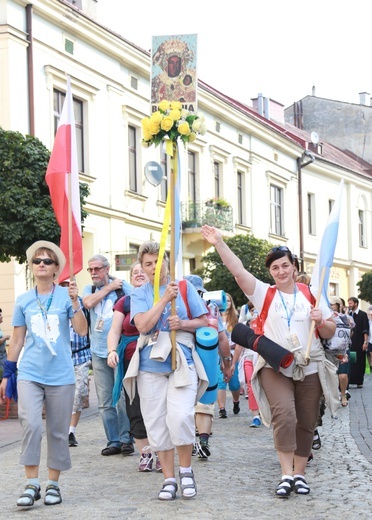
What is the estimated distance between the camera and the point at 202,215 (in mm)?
32469

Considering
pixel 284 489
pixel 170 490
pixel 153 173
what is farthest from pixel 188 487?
pixel 153 173

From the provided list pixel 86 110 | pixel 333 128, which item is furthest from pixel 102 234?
pixel 333 128

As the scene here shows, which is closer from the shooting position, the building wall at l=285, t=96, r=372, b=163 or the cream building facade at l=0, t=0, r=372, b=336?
the cream building facade at l=0, t=0, r=372, b=336

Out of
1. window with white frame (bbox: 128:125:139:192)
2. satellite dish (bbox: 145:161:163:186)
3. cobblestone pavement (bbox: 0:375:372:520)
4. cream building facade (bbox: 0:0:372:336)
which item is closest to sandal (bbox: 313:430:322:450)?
cobblestone pavement (bbox: 0:375:372:520)

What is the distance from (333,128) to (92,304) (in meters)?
46.8

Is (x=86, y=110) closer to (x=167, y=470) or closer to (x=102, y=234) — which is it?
(x=102, y=234)

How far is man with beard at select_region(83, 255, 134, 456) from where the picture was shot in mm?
9484

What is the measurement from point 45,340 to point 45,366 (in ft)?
0.56

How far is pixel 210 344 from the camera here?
23.1 feet

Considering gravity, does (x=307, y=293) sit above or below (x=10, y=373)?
above

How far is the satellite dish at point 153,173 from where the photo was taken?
95.7 ft

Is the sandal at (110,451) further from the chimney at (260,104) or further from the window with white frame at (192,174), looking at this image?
the chimney at (260,104)

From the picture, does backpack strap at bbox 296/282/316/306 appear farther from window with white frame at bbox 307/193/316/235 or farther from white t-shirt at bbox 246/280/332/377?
window with white frame at bbox 307/193/316/235

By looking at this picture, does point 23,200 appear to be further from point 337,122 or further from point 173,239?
point 337,122
